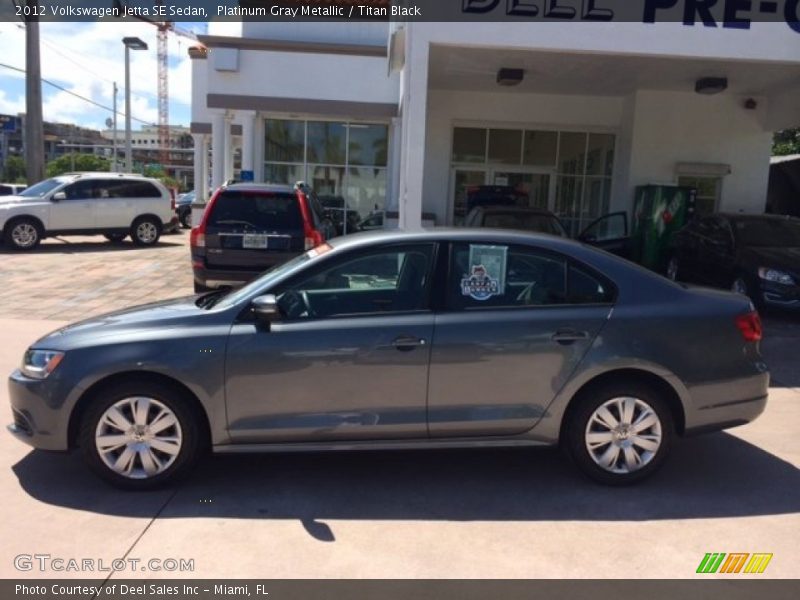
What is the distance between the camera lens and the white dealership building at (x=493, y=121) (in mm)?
13836

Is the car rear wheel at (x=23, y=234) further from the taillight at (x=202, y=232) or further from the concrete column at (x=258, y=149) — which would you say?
the taillight at (x=202, y=232)

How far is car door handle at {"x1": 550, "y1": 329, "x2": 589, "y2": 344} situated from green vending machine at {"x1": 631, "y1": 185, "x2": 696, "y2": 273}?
10.0 m

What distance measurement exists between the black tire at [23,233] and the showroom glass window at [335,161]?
5.45 metres

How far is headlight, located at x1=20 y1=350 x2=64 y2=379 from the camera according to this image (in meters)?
4.25

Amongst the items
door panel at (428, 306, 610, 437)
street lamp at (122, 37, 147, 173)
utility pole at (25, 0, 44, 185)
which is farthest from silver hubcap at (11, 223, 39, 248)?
street lamp at (122, 37, 147, 173)

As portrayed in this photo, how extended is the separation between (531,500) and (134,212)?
54.4 ft

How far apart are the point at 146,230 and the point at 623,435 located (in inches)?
658

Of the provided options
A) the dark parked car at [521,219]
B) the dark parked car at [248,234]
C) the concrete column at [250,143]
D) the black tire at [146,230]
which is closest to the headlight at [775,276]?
the dark parked car at [521,219]

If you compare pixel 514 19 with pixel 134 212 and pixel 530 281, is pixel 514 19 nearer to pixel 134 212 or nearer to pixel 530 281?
pixel 530 281

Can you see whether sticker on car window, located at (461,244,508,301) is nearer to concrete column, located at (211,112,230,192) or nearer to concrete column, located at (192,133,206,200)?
concrete column, located at (211,112,230,192)

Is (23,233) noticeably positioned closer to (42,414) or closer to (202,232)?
(202,232)

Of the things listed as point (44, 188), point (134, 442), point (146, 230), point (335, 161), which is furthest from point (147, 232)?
point (134, 442)

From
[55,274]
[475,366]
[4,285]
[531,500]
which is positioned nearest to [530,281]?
[475,366]

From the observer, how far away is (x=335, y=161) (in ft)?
58.6
